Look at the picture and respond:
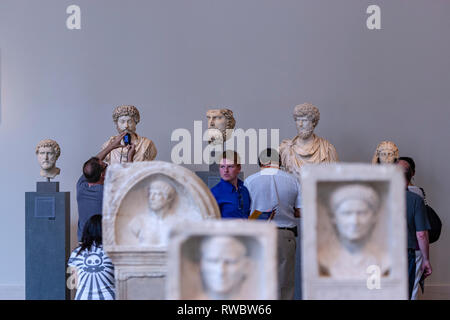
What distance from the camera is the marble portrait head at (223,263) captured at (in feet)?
8.54

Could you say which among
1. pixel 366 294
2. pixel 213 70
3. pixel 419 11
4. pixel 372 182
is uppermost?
pixel 419 11

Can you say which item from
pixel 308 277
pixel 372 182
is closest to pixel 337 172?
pixel 372 182

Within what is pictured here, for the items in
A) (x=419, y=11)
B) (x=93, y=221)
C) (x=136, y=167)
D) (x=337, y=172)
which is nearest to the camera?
(x=337, y=172)

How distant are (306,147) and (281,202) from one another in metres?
1.26

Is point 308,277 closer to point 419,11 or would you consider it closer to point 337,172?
point 337,172

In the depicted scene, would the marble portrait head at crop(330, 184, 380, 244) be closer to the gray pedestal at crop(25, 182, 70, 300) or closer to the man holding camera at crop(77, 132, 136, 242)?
the man holding camera at crop(77, 132, 136, 242)

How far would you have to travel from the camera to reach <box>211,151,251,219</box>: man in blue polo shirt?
4.28m

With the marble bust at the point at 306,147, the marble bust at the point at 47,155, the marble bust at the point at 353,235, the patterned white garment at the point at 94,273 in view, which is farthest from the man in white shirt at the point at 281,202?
the marble bust at the point at 47,155

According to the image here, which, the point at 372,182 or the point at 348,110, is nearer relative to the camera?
the point at 372,182

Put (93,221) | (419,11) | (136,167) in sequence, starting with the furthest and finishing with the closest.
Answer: (419,11) → (93,221) → (136,167)

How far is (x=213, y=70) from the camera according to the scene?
7418 mm

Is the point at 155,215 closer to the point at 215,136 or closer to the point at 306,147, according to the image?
the point at 215,136

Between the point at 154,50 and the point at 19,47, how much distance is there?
1.71 meters

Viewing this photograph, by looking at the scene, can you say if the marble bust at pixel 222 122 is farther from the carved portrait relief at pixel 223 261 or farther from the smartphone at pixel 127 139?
the carved portrait relief at pixel 223 261
